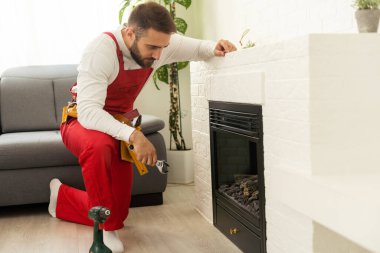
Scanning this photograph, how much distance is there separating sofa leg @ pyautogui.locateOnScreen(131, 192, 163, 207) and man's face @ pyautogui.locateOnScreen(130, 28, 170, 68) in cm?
114

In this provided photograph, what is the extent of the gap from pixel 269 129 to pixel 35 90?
234 centimetres

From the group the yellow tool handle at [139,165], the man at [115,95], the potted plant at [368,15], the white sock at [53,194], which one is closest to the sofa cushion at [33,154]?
the white sock at [53,194]

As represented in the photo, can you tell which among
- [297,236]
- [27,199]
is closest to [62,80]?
[27,199]

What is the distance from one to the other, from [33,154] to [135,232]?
2.72 feet

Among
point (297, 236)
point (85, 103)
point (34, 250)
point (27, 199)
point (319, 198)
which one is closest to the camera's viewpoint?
point (319, 198)

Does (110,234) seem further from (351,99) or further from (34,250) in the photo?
(351,99)

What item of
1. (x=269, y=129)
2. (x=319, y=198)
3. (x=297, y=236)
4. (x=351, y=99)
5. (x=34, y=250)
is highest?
(x=351, y=99)

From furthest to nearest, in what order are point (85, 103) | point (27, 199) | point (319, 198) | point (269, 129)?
point (27, 199) < point (85, 103) < point (269, 129) < point (319, 198)

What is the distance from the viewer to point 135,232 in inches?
109

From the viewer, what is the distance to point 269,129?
1999 mm

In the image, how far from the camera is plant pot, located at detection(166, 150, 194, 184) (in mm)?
4000

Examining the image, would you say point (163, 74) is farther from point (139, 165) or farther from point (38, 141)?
point (139, 165)

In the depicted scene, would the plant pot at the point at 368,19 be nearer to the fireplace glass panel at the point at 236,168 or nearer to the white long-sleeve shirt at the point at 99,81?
the fireplace glass panel at the point at 236,168

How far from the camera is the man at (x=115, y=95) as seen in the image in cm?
232
